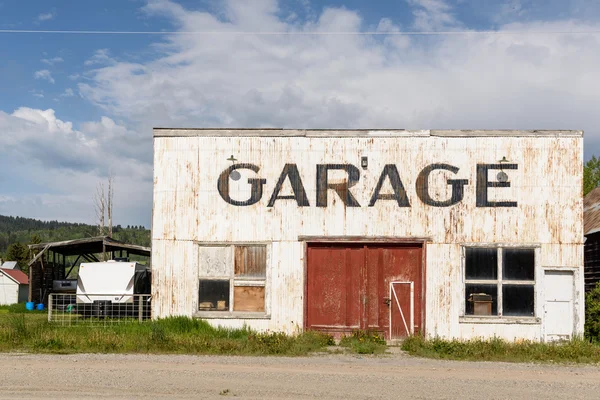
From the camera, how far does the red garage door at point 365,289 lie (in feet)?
57.0

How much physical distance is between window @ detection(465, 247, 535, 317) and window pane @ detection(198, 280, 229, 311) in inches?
249

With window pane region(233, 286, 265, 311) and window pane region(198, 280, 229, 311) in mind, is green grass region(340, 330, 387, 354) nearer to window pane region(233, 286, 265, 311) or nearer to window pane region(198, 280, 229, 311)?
window pane region(233, 286, 265, 311)

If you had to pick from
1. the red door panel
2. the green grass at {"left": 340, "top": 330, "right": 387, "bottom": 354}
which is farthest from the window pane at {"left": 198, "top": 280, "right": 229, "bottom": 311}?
the green grass at {"left": 340, "top": 330, "right": 387, "bottom": 354}

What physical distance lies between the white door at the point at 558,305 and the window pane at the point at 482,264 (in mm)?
1383

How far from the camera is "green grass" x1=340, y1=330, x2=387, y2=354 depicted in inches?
604

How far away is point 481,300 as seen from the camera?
682 inches

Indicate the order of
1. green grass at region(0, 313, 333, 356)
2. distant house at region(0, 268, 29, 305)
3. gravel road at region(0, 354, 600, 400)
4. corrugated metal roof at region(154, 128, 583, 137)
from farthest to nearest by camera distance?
distant house at region(0, 268, 29, 305) → corrugated metal roof at region(154, 128, 583, 137) → green grass at region(0, 313, 333, 356) → gravel road at region(0, 354, 600, 400)

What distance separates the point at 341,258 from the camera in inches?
695

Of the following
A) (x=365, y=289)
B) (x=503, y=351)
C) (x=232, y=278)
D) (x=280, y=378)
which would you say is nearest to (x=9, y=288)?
(x=232, y=278)

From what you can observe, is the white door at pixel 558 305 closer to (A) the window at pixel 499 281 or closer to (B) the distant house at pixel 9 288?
(A) the window at pixel 499 281

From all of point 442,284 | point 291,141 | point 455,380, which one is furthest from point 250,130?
point 455,380

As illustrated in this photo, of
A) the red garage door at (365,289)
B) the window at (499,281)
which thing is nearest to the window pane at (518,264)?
the window at (499,281)

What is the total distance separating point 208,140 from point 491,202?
7732mm

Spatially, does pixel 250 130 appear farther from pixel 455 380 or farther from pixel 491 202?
pixel 455 380
